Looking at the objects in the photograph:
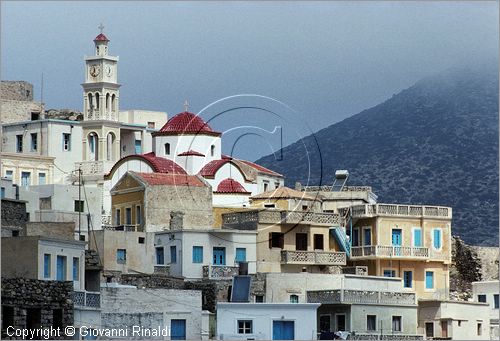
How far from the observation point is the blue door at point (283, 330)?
60625 mm

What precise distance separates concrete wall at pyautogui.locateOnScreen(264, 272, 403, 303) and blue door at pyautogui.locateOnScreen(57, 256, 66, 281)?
780 cm

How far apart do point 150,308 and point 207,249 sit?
20.3ft

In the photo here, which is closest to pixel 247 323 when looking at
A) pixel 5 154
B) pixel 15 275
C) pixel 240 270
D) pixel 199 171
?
pixel 240 270

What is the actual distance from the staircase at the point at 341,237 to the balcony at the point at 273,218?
19 cm

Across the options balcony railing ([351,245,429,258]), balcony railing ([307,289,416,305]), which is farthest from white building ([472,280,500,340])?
balcony railing ([307,289,416,305])

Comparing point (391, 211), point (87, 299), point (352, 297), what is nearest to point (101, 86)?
point (391, 211)

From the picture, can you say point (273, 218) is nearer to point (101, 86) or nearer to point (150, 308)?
point (150, 308)

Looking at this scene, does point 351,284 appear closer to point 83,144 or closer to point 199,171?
point 199,171

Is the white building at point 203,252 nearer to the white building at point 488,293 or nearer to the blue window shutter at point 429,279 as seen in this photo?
the blue window shutter at point 429,279

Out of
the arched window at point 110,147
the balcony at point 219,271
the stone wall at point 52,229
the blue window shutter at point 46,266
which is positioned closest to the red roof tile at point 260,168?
the arched window at point 110,147

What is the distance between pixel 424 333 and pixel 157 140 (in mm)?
16720

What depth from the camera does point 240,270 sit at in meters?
64.2

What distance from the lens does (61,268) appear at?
57438 mm

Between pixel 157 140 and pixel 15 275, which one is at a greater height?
pixel 157 140
